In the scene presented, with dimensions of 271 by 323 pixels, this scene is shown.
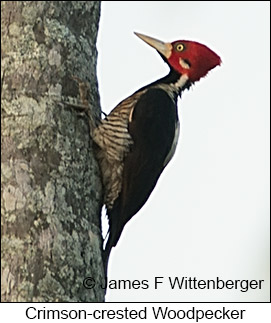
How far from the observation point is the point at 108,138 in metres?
3.63

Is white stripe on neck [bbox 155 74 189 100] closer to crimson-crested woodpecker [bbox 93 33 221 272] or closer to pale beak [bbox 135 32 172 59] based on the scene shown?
crimson-crested woodpecker [bbox 93 33 221 272]

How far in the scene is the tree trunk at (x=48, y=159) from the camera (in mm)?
2840

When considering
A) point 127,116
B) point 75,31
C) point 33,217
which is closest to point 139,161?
point 127,116

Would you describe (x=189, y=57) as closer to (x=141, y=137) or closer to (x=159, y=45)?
(x=159, y=45)

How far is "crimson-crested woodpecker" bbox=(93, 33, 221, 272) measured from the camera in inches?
142

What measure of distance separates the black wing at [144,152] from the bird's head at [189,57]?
1.04 feet

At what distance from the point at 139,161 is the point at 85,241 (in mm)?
867

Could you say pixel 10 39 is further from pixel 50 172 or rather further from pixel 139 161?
pixel 139 161

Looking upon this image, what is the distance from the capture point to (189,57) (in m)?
4.28

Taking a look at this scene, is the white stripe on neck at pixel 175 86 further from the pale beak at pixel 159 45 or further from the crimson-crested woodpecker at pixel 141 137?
the pale beak at pixel 159 45

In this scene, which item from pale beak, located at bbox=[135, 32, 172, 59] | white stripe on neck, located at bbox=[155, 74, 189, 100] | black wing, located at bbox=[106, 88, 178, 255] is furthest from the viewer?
pale beak, located at bbox=[135, 32, 172, 59]

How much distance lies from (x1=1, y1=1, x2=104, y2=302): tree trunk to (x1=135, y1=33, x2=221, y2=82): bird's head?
0.73 meters

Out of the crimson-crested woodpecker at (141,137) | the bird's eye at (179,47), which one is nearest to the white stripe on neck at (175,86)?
the crimson-crested woodpecker at (141,137)

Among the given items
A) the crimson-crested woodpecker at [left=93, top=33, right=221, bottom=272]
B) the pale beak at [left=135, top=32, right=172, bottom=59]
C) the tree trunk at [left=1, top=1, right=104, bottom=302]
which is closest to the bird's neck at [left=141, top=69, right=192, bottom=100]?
the crimson-crested woodpecker at [left=93, top=33, right=221, bottom=272]
